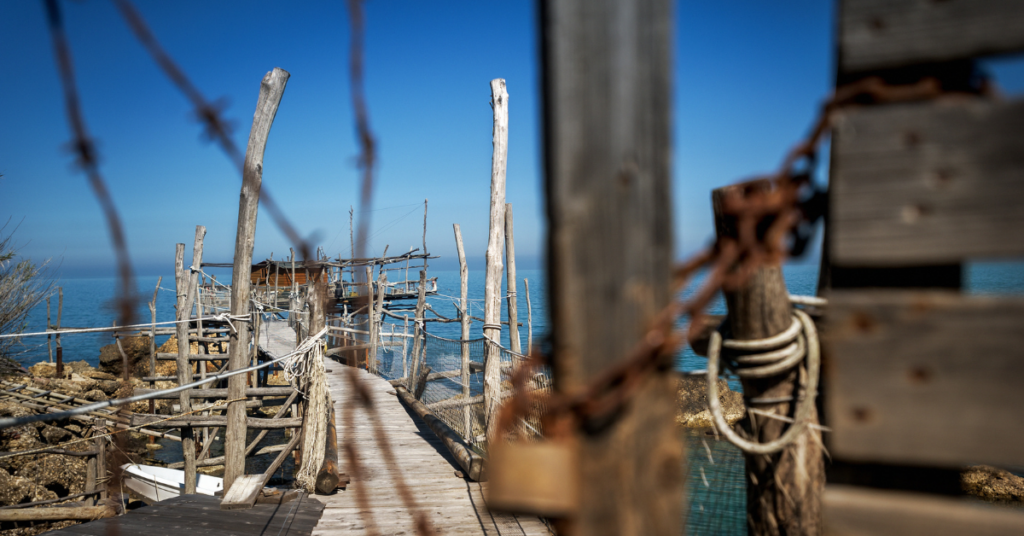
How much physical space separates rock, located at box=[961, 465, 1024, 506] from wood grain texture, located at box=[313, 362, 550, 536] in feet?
32.2

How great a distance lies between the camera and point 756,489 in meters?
1.27

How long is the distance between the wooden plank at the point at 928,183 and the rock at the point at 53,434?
633 inches

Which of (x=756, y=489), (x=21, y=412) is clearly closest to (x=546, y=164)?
(x=756, y=489)

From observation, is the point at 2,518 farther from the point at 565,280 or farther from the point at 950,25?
the point at 950,25

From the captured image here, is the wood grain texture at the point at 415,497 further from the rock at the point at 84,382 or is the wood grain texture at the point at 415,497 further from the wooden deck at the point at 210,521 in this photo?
the rock at the point at 84,382

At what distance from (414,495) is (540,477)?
5381 millimetres

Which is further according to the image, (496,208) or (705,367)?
(496,208)

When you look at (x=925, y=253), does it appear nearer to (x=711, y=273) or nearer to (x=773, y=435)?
(x=711, y=273)

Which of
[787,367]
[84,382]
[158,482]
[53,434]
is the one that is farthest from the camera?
[84,382]

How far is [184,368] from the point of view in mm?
10383

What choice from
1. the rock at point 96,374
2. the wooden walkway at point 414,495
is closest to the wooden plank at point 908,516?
the wooden walkway at point 414,495

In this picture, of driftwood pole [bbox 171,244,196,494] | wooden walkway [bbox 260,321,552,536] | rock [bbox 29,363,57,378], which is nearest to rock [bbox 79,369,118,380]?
rock [bbox 29,363,57,378]

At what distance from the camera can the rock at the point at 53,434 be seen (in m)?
12.4

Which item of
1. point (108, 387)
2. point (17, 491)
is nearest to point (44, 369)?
point (108, 387)
